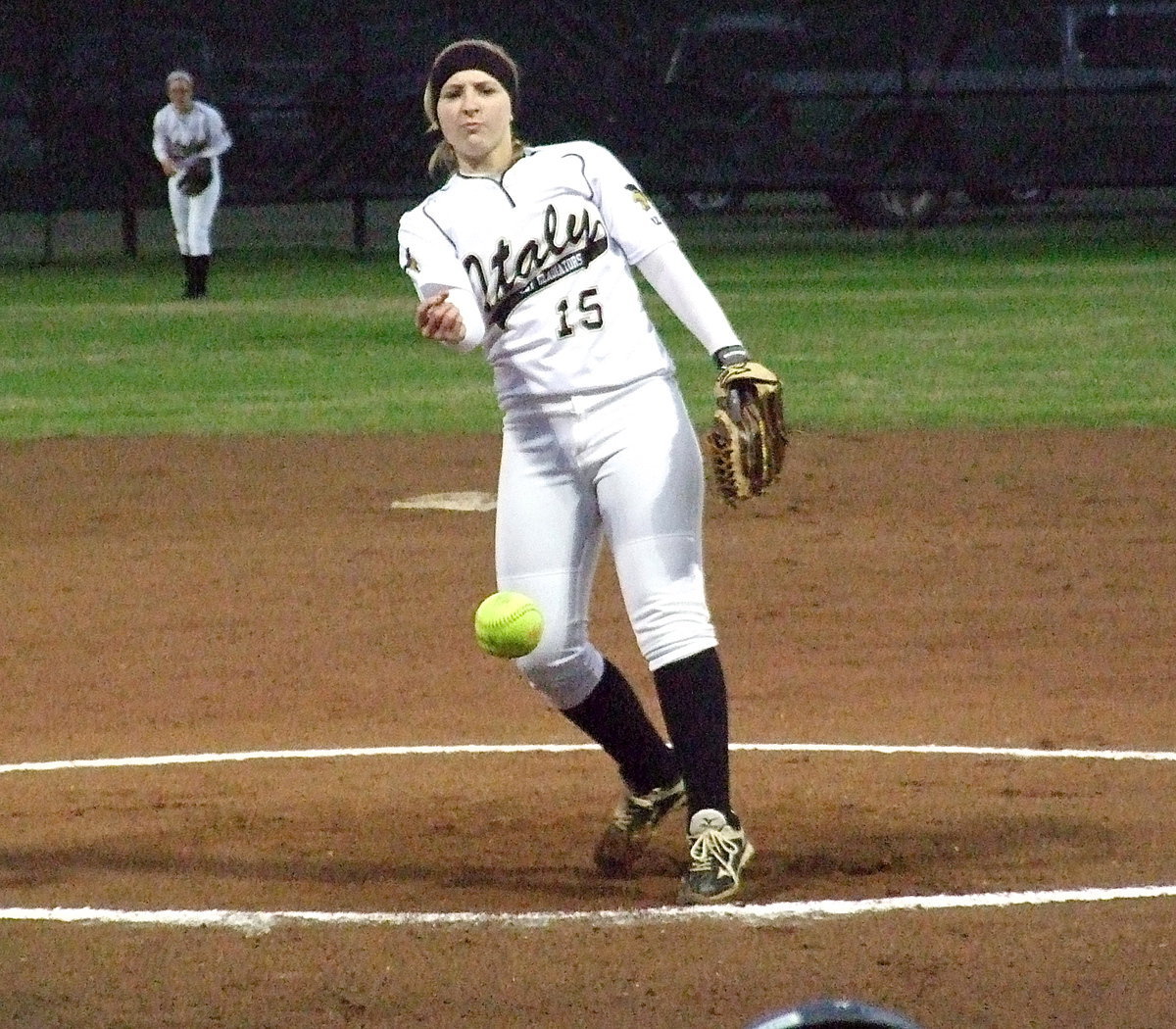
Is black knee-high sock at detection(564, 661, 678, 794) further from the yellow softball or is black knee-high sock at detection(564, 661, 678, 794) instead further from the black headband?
the black headband

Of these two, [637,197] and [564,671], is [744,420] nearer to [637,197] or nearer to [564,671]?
[637,197]

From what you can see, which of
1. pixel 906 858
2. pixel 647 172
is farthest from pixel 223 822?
pixel 647 172

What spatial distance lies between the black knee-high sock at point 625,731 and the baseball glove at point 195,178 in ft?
47.9

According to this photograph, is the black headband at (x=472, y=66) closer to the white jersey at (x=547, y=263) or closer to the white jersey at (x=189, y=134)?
the white jersey at (x=547, y=263)

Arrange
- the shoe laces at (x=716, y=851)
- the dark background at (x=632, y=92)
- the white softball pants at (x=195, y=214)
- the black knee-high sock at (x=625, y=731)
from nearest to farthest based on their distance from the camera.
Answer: the shoe laces at (x=716, y=851) < the black knee-high sock at (x=625, y=731) < the white softball pants at (x=195, y=214) < the dark background at (x=632, y=92)

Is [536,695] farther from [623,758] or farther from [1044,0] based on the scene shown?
[1044,0]

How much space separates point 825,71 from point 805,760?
689 inches

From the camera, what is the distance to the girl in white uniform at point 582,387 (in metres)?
4.78

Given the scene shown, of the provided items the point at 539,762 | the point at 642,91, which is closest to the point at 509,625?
the point at 539,762

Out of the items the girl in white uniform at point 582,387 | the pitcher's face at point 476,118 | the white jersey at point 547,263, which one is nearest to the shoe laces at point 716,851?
the girl in white uniform at point 582,387

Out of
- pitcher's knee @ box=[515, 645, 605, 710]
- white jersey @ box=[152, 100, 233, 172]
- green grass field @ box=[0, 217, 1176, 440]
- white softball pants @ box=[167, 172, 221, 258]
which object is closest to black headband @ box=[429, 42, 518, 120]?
pitcher's knee @ box=[515, 645, 605, 710]

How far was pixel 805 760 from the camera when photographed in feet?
20.1

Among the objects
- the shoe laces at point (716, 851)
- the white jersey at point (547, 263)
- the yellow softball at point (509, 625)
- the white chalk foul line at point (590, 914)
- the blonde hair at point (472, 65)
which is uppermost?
the blonde hair at point (472, 65)

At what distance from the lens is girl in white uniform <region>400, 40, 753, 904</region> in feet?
15.7
